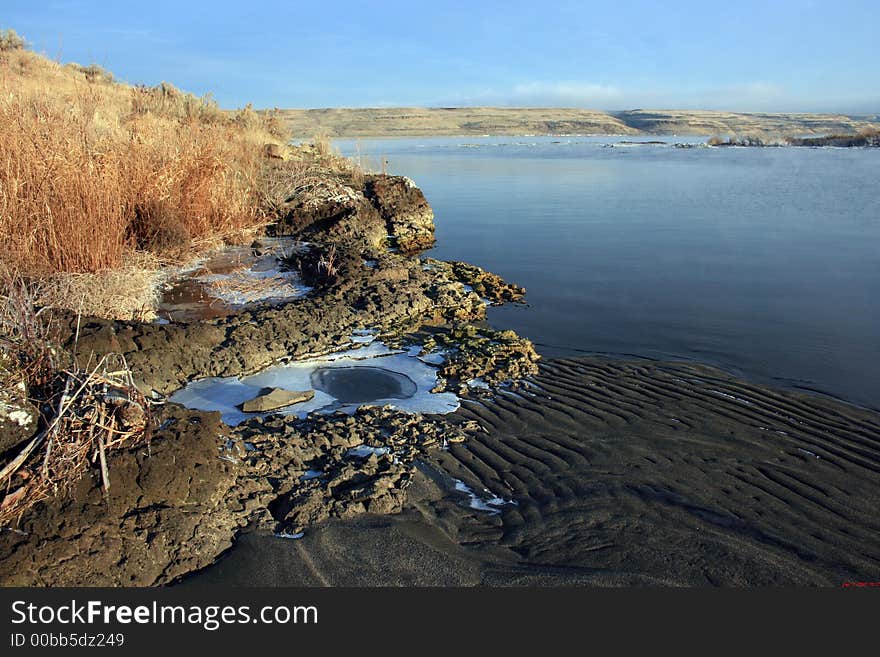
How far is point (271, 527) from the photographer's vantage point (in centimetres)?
358

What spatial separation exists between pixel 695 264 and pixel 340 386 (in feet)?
25.2

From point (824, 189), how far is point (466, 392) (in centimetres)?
1962

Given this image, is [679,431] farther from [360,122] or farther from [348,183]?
[360,122]

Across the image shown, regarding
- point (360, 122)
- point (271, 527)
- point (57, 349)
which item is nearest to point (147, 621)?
point (271, 527)

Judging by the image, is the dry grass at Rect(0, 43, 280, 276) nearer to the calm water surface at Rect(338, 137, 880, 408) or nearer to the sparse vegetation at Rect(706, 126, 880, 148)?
the calm water surface at Rect(338, 137, 880, 408)

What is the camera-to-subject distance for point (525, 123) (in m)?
89.8

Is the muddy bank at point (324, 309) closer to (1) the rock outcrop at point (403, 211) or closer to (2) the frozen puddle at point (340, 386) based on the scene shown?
(1) the rock outcrop at point (403, 211)

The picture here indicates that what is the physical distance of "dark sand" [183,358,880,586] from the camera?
130 inches

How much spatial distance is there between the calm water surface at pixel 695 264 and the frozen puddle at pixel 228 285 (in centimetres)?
300

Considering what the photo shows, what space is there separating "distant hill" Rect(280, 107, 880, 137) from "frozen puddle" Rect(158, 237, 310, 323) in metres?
58.3

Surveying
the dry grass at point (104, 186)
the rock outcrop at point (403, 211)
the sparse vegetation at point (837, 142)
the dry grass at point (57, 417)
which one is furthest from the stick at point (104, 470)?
the sparse vegetation at point (837, 142)

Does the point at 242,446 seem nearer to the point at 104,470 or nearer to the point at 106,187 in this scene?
the point at 104,470

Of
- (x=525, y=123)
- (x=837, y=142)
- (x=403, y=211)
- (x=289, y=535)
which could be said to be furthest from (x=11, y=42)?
(x=525, y=123)

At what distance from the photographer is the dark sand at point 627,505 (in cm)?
331
